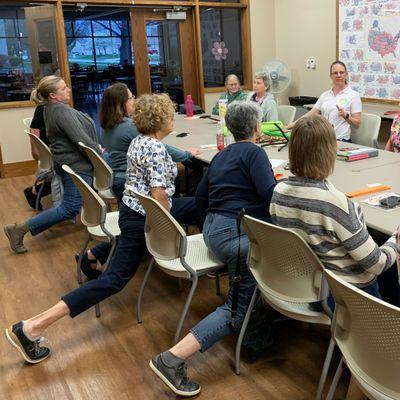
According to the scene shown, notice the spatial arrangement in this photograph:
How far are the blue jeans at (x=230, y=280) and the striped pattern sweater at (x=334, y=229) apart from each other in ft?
1.37

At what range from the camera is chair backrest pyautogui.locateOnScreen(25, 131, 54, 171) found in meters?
3.81

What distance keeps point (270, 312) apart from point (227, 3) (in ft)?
18.1

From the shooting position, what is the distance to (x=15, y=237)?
11.8ft

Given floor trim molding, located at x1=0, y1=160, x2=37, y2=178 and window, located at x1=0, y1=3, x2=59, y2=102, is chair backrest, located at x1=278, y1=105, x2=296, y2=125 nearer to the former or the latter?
window, located at x1=0, y1=3, x2=59, y2=102

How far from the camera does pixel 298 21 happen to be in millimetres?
6645

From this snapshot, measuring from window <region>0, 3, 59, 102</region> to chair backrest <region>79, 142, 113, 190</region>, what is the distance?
2.91 metres

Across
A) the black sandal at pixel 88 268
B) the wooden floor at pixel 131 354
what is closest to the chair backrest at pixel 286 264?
the wooden floor at pixel 131 354

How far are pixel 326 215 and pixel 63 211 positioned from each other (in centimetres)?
246

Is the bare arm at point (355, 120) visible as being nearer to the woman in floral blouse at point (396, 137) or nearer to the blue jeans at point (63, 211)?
the woman in floral blouse at point (396, 137)

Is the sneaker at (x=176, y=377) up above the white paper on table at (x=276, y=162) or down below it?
below

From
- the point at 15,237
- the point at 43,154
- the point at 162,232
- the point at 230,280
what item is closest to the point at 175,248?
the point at 162,232

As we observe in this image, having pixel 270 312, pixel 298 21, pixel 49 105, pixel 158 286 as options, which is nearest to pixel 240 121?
pixel 270 312

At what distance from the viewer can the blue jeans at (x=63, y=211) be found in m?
3.59

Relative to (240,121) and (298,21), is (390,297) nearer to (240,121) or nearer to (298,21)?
(240,121)
